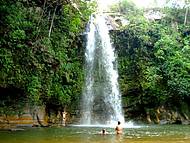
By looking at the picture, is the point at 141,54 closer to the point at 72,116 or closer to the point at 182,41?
the point at 182,41

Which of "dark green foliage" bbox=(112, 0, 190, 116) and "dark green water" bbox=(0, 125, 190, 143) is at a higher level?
"dark green foliage" bbox=(112, 0, 190, 116)

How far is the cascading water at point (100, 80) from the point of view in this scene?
2584 cm

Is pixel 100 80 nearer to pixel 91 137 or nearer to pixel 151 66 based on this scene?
pixel 151 66

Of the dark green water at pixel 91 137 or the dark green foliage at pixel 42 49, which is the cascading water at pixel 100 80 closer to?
the dark green foliage at pixel 42 49

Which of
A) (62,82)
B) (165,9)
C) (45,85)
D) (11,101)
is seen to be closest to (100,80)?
(62,82)

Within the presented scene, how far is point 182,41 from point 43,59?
1150 cm

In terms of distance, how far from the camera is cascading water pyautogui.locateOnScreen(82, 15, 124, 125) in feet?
84.8

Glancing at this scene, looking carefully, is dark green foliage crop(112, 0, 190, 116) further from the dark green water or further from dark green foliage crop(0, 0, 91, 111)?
the dark green water

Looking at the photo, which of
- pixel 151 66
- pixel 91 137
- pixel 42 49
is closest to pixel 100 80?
pixel 151 66

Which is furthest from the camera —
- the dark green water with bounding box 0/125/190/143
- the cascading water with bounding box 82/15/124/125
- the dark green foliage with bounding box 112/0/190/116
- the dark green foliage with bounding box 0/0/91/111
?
the dark green foliage with bounding box 112/0/190/116

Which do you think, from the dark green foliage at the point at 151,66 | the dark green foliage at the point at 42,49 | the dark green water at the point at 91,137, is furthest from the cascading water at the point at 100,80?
the dark green water at the point at 91,137

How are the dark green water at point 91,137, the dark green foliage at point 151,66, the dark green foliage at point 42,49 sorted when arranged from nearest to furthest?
the dark green water at point 91,137 → the dark green foliage at point 42,49 → the dark green foliage at point 151,66

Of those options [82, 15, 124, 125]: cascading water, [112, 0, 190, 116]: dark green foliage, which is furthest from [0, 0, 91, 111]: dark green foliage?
[112, 0, 190, 116]: dark green foliage

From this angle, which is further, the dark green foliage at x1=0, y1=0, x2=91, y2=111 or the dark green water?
the dark green foliage at x1=0, y1=0, x2=91, y2=111
